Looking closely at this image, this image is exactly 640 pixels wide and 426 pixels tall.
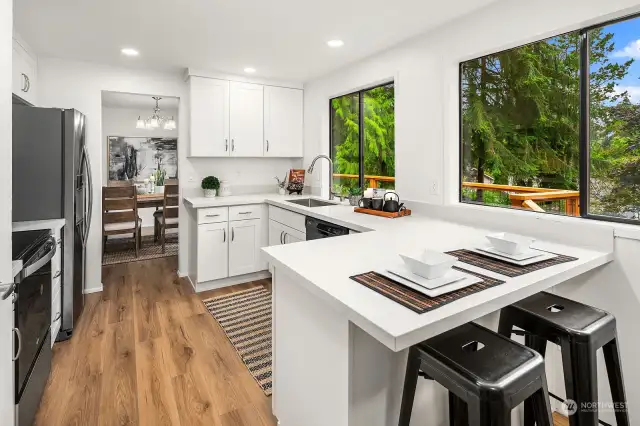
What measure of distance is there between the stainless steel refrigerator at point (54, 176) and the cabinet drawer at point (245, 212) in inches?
52.3

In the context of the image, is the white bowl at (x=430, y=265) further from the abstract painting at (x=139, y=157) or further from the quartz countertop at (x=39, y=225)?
the abstract painting at (x=139, y=157)

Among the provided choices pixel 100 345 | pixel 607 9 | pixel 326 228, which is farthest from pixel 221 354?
pixel 607 9

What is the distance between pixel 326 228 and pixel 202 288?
1.63 metres

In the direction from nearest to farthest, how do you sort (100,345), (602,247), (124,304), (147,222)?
1. (602,247)
2. (100,345)
3. (124,304)
4. (147,222)

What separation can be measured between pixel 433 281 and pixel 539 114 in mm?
1895

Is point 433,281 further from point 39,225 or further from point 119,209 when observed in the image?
point 119,209

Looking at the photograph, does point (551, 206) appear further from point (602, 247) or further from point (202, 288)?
point (202, 288)

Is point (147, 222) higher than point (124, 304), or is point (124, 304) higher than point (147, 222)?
point (147, 222)

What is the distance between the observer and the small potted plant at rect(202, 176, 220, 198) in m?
3.99

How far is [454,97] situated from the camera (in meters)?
2.59

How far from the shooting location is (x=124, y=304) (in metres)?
3.28

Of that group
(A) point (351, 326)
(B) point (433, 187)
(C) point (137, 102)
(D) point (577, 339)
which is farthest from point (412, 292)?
(C) point (137, 102)

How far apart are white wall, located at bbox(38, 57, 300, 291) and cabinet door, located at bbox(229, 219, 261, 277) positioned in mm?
664

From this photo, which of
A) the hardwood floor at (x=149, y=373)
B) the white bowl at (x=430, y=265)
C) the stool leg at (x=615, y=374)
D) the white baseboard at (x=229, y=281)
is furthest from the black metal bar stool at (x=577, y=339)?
the white baseboard at (x=229, y=281)
